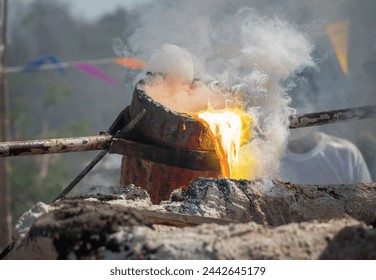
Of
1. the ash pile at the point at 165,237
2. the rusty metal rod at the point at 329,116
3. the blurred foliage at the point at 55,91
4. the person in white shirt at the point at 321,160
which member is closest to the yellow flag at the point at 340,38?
the person in white shirt at the point at 321,160

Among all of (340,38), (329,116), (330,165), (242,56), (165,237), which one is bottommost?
(165,237)

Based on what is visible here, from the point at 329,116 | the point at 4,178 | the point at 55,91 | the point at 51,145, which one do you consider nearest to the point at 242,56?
the point at 329,116

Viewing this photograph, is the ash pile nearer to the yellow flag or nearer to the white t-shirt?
the white t-shirt

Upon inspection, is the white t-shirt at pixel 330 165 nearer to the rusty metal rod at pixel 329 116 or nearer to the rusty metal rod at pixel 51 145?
the rusty metal rod at pixel 329 116

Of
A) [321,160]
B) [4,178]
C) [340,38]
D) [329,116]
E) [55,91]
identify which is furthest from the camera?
[55,91]

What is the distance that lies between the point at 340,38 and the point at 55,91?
12978 millimetres

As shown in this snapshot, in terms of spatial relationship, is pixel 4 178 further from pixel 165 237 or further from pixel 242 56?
pixel 165 237

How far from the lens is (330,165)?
308 inches

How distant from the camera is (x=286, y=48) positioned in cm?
548

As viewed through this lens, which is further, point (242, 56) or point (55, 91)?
point (55, 91)

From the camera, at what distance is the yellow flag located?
8461 millimetres

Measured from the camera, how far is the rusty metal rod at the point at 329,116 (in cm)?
524

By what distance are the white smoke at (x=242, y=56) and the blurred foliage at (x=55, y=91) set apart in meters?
8.95

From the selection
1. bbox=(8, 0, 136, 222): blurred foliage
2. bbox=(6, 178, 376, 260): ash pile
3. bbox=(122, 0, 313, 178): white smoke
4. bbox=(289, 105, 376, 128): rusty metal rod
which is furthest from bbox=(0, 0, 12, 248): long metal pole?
bbox=(6, 178, 376, 260): ash pile
